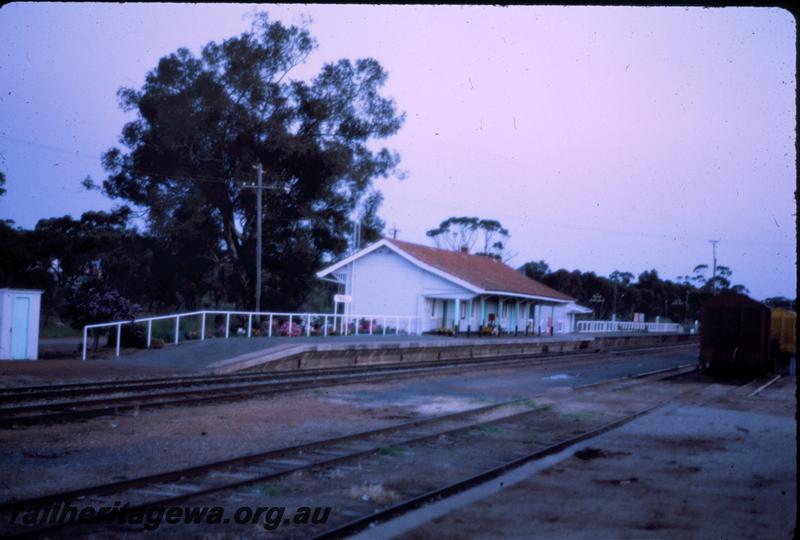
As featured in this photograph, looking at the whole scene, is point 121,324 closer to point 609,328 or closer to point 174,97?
point 174,97

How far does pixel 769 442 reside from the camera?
12.0 m

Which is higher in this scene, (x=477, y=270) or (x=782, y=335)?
(x=477, y=270)

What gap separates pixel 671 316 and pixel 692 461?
300 ft

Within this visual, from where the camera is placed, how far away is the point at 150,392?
1475cm

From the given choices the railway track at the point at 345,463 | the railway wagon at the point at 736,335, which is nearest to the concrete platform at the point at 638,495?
the railway track at the point at 345,463

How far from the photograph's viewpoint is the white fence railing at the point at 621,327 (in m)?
54.9

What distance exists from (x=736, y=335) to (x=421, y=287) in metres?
15.6

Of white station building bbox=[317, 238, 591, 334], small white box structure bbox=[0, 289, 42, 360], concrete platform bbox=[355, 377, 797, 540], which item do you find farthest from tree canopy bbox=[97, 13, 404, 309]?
concrete platform bbox=[355, 377, 797, 540]

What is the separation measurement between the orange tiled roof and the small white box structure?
20379 millimetres

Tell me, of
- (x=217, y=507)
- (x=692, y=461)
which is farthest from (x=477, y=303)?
(x=217, y=507)

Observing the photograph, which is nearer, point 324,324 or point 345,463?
point 345,463

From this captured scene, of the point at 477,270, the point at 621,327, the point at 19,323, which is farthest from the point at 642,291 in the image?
the point at 19,323

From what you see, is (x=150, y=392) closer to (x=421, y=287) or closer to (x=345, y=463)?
(x=345, y=463)

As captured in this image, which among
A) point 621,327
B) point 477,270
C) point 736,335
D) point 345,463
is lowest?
point 345,463
